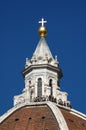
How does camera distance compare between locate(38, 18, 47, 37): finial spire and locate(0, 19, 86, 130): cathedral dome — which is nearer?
locate(0, 19, 86, 130): cathedral dome

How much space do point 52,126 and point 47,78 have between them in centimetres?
937

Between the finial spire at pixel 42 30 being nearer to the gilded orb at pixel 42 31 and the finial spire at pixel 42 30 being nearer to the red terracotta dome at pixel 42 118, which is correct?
the gilded orb at pixel 42 31

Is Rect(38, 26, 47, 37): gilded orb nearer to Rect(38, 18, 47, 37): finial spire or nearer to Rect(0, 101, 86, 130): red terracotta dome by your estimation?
Rect(38, 18, 47, 37): finial spire

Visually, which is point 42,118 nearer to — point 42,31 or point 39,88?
point 39,88

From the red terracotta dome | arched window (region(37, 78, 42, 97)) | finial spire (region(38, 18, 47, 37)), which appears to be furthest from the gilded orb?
the red terracotta dome

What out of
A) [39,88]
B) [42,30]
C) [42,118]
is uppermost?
[42,30]

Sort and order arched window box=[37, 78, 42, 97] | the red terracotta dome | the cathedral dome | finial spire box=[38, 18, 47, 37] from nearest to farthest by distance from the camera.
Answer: the red terracotta dome
the cathedral dome
arched window box=[37, 78, 42, 97]
finial spire box=[38, 18, 47, 37]

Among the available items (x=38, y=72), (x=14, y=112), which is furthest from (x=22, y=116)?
(x=38, y=72)

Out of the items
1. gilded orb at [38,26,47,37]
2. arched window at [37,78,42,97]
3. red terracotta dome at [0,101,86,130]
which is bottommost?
red terracotta dome at [0,101,86,130]

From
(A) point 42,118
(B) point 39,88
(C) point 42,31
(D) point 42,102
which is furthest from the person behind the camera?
(C) point 42,31

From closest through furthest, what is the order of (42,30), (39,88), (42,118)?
1. (42,118)
2. (39,88)
3. (42,30)

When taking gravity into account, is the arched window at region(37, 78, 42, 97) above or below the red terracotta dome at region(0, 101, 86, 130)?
above

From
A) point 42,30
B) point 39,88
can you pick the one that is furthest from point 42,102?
point 42,30

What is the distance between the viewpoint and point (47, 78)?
307 ft
